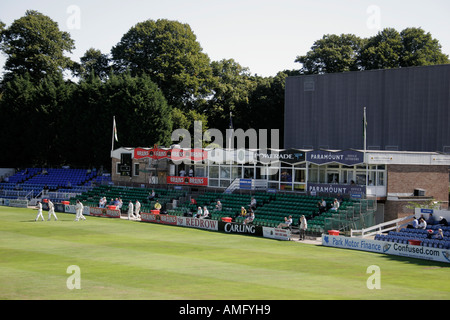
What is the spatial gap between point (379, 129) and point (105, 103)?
35.1 metres

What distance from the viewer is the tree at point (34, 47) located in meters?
81.6

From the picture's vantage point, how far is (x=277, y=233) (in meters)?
37.8

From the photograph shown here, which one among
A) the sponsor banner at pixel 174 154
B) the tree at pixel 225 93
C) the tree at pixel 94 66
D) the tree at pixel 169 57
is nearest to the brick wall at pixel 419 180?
A: the sponsor banner at pixel 174 154

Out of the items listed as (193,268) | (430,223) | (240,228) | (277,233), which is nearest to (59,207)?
(240,228)

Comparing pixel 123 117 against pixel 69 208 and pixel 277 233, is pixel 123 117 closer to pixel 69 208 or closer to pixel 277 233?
pixel 69 208

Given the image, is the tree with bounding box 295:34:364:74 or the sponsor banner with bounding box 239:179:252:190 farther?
the tree with bounding box 295:34:364:74

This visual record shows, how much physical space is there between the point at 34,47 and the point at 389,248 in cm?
6702

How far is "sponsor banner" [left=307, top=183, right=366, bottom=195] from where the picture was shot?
138 ft

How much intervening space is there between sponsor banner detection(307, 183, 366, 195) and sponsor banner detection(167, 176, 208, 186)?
13.3 metres

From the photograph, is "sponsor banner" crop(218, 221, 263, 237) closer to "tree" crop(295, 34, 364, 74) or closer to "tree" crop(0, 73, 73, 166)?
"tree" crop(0, 73, 73, 166)

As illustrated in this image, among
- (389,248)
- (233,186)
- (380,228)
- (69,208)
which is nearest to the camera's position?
(389,248)

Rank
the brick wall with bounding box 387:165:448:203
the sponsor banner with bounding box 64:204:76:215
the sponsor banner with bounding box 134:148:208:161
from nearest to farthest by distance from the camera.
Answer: the brick wall with bounding box 387:165:448:203, the sponsor banner with bounding box 64:204:76:215, the sponsor banner with bounding box 134:148:208:161

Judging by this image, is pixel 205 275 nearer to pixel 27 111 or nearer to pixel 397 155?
pixel 397 155

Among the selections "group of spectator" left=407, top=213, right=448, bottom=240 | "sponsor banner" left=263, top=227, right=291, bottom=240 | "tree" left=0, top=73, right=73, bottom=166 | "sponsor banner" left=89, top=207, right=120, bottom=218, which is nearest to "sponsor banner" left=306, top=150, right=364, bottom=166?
"group of spectator" left=407, top=213, right=448, bottom=240
